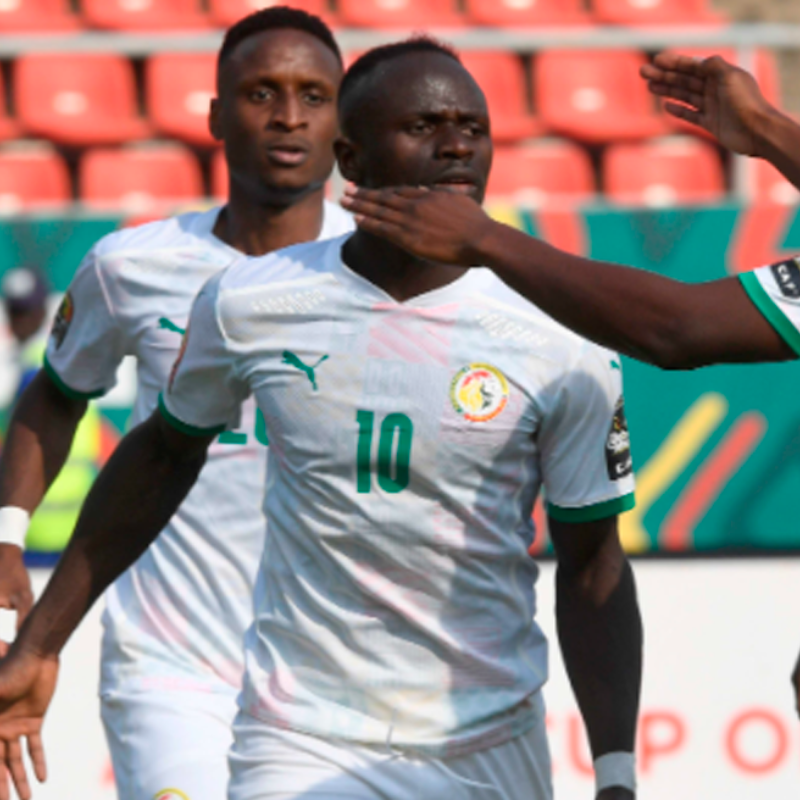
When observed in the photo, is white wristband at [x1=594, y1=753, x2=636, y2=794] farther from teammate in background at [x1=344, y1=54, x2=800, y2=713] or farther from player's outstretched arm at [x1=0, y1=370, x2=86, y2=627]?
player's outstretched arm at [x1=0, y1=370, x2=86, y2=627]

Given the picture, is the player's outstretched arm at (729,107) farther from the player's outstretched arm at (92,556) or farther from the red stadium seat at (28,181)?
the red stadium seat at (28,181)

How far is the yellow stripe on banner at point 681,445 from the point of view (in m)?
6.59

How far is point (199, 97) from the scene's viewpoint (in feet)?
34.5

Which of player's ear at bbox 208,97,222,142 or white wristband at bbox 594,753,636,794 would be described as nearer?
white wristband at bbox 594,753,636,794

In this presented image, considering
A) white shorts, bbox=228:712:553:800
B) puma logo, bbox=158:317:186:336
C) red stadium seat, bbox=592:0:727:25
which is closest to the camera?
Result: white shorts, bbox=228:712:553:800

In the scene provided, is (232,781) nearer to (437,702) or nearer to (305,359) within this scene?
(437,702)

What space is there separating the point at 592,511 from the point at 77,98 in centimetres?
803

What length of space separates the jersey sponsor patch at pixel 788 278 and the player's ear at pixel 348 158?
36.4 inches

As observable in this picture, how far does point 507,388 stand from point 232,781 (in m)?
0.98

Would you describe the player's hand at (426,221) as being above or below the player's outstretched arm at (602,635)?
above

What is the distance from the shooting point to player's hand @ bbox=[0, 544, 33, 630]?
A: 422cm

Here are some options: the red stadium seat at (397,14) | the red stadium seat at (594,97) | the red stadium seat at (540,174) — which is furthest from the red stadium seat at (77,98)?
the red stadium seat at (594,97)

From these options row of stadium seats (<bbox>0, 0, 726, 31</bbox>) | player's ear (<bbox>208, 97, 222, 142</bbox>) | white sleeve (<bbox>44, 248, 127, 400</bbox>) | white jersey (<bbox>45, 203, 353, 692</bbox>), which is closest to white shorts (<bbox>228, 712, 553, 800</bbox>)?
white jersey (<bbox>45, 203, 353, 692</bbox>)

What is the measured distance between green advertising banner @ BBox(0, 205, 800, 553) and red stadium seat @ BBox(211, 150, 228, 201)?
3.13 metres
